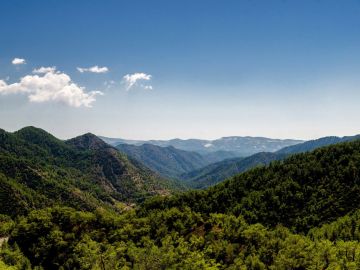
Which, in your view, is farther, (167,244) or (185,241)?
(185,241)

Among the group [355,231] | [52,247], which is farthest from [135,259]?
[355,231]

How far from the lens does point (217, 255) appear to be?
396 feet

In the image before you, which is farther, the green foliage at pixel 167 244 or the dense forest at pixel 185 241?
the dense forest at pixel 185 241

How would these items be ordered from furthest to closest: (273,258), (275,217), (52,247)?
(275,217) → (52,247) → (273,258)

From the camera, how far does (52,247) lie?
459 ft

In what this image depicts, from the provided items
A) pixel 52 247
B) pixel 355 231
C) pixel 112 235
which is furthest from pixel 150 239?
pixel 355 231

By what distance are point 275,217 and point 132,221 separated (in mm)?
79028

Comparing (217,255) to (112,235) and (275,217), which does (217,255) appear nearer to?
(112,235)

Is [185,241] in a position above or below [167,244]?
below

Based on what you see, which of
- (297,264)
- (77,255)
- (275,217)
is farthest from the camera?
(275,217)

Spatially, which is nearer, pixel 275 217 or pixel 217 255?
pixel 217 255

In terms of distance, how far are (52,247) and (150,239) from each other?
38.3 m

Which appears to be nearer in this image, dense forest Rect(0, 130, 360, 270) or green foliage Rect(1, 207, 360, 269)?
green foliage Rect(1, 207, 360, 269)

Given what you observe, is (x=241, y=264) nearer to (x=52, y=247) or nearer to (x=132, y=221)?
(x=132, y=221)
